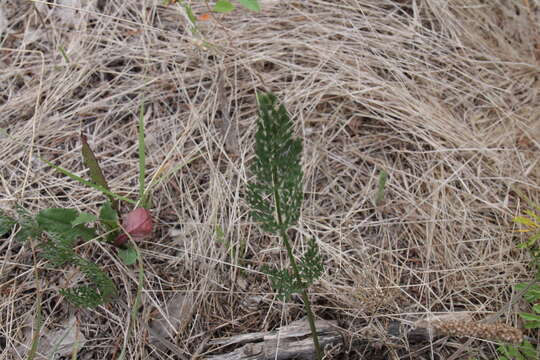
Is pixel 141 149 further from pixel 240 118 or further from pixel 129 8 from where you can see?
pixel 129 8

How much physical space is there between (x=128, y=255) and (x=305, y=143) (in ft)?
2.76

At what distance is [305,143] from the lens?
208cm

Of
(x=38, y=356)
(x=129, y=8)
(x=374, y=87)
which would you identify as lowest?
(x=38, y=356)

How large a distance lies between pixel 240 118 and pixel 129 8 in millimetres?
849

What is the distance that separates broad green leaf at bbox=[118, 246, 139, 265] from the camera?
1.77 meters

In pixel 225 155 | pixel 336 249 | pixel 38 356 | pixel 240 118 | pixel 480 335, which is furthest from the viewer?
pixel 240 118

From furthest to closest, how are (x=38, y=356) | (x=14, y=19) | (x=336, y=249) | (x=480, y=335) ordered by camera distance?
(x=14, y=19) < (x=336, y=249) < (x=38, y=356) < (x=480, y=335)

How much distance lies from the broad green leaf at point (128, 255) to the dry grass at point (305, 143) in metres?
0.06

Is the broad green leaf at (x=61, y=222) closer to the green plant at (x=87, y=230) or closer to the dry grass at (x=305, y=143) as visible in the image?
the green plant at (x=87, y=230)

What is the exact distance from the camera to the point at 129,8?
95.7 inches

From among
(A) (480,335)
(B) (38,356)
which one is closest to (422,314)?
(A) (480,335)

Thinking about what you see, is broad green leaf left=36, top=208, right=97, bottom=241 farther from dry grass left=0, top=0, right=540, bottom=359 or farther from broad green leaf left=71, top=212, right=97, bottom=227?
dry grass left=0, top=0, right=540, bottom=359

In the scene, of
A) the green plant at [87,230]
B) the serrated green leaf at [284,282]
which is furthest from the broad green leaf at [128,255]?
the serrated green leaf at [284,282]

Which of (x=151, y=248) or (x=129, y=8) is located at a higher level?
(x=129, y=8)
